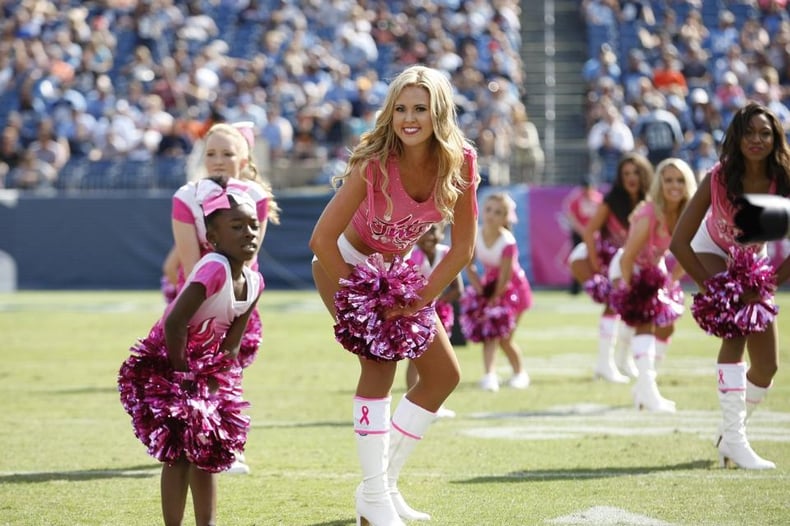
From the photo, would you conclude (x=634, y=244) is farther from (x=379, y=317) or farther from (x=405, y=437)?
(x=379, y=317)

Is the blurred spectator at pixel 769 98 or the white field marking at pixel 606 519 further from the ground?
the white field marking at pixel 606 519

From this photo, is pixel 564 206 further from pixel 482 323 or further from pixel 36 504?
pixel 36 504

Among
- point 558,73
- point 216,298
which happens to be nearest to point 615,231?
point 216,298

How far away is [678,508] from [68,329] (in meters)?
10.8

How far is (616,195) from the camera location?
10.5 meters

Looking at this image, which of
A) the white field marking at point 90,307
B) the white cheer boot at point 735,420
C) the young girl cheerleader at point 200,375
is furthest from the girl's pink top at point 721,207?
the white field marking at point 90,307

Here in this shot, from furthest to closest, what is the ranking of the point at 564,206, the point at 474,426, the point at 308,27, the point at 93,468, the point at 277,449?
1. the point at 308,27
2. the point at 564,206
3. the point at 474,426
4. the point at 277,449
5. the point at 93,468

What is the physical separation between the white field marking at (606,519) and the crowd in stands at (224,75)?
1436 cm

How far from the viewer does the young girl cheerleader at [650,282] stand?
28.2 ft

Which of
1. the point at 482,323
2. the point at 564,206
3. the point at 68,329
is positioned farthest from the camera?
the point at 564,206

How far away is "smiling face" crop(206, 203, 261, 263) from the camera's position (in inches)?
193

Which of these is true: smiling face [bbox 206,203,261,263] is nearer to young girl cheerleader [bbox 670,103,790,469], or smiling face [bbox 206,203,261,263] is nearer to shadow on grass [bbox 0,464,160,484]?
shadow on grass [bbox 0,464,160,484]

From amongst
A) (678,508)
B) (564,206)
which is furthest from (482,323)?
(564,206)

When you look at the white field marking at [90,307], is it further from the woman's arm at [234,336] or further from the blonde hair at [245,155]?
the woman's arm at [234,336]
